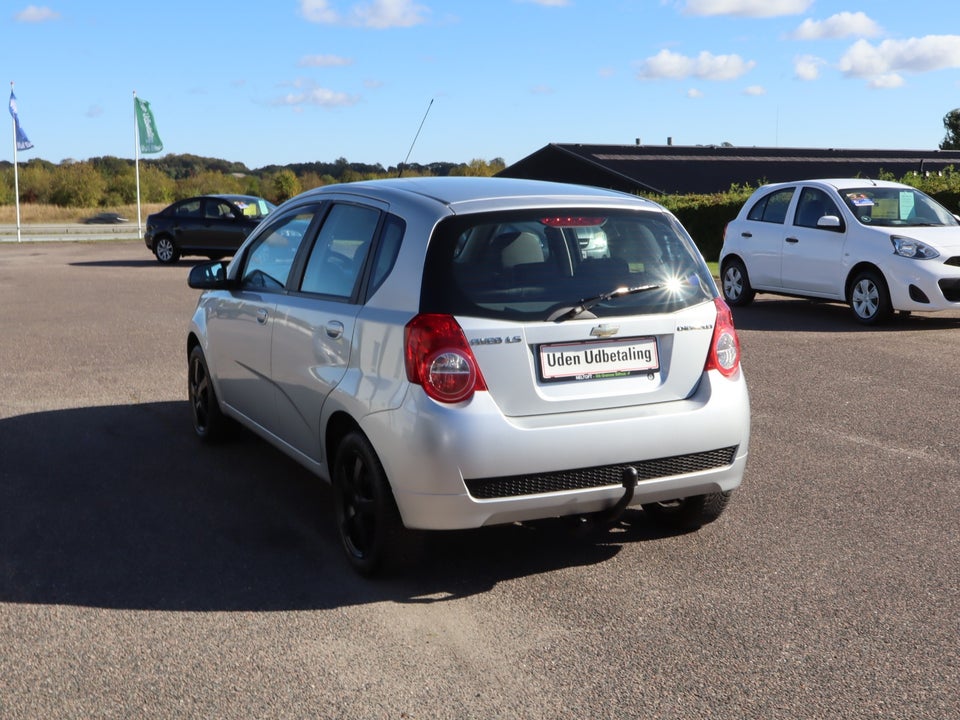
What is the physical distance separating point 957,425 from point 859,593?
12.6 ft

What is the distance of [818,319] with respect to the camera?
14.9 metres

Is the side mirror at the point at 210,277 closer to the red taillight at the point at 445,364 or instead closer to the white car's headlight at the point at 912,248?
the red taillight at the point at 445,364

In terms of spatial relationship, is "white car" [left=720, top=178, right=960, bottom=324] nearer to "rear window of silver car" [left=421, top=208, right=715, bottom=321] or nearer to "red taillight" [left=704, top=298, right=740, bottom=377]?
"red taillight" [left=704, top=298, right=740, bottom=377]

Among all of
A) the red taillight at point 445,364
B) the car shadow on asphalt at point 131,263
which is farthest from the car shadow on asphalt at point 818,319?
the car shadow on asphalt at point 131,263

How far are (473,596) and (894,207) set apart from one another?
11294mm

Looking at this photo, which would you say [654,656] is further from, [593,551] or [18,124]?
[18,124]

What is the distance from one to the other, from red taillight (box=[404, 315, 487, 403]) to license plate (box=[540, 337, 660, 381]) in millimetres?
316

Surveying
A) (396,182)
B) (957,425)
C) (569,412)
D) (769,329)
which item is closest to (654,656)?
(569,412)

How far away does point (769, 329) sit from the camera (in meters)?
13.8

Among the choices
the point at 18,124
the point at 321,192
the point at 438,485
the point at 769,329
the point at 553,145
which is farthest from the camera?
the point at 553,145

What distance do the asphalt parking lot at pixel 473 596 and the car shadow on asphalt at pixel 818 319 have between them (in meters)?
5.61

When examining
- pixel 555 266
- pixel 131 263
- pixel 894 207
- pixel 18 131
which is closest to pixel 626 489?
pixel 555 266

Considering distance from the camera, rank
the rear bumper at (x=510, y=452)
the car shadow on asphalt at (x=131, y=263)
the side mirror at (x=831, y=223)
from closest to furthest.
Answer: the rear bumper at (x=510, y=452), the side mirror at (x=831, y=223), the car shadow on asphalt at (x=131, y=263)

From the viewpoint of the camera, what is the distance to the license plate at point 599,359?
188 inches
